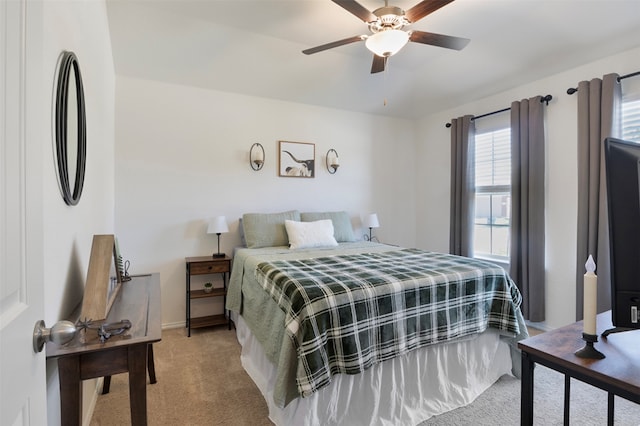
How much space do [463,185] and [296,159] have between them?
2123mm

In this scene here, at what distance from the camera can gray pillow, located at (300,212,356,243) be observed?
12.0ft

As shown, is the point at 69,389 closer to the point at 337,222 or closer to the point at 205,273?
the point at 205,273

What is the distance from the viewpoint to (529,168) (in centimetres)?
318

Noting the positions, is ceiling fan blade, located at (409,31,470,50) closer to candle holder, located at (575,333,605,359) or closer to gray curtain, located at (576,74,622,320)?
gray curtain, located at (576,74,622,320)

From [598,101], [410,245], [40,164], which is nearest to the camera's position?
[40,164]

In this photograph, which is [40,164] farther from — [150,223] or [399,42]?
[150,223]

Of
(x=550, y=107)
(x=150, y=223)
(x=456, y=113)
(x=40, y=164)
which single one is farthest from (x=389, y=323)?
(x=456, y=113)

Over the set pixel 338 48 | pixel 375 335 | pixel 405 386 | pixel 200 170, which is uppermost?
pixel 338 48

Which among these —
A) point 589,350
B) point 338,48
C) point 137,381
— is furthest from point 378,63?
point 137,381

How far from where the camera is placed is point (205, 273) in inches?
123

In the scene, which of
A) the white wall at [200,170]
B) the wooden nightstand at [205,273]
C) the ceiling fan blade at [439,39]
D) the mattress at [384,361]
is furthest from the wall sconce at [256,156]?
the ceiling fan blade at [439,39]

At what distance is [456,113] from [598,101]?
1.63 m

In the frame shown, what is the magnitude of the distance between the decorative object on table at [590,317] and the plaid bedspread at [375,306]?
930mm

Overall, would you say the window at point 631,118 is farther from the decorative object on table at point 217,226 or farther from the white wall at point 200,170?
the decorative object on table at point 217,226
